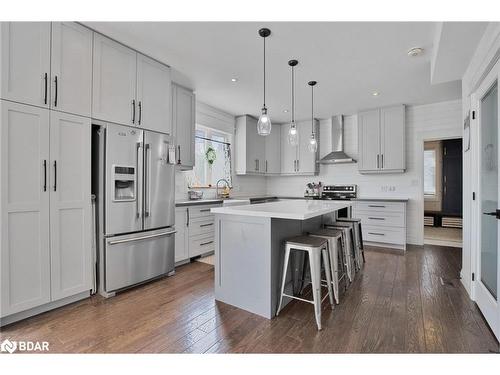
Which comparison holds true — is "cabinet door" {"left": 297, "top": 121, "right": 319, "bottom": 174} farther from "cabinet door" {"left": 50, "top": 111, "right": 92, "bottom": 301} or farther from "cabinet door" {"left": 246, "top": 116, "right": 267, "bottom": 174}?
"cabinet door" {"left": 50, "top": 111, "right": 92, "bottom": 301}

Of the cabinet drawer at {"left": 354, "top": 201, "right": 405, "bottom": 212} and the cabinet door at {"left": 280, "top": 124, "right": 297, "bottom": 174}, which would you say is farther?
the cabinet door at {"left": 280, "top": 124, "right": 297, "bottom": 174}

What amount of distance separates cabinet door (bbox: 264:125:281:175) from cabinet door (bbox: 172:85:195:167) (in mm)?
2309

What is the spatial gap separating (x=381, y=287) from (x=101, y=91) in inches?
138

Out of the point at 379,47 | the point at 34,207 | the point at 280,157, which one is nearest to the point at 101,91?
the point at 34,207

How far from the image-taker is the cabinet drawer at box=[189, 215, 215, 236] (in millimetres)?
3787

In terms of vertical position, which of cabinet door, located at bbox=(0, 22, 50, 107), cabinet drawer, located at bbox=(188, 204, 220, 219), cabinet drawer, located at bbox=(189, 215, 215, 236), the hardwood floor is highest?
cabinet door, located at bbox=(0, 22, 50, 107)

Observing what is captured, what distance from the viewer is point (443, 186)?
6.89 meters

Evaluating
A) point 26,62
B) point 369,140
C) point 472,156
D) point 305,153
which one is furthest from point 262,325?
point 305,153

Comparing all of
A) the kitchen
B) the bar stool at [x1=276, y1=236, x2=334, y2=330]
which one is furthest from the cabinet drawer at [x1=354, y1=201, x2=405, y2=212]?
the bar stool at [x1=276, y1=236, x2=334, y2=330]

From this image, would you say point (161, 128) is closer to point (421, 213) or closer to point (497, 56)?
point (497, 56)

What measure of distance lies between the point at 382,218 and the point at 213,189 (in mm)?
3128

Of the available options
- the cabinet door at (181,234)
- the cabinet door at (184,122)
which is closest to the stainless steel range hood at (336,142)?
the cabinet door at (184,122)

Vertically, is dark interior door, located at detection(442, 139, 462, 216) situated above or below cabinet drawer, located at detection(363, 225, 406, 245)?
above

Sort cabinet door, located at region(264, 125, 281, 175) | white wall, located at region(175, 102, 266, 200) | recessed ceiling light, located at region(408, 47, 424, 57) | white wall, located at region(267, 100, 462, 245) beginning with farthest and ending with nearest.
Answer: cabinet door, located at region(264, 125, 281, 175) < white wall, located at region(267, 100, 462, 245) < white wall, located at region(175, 102, 266, 200) < recessed ceiling light, located at region(408, 47, 424, 57)
